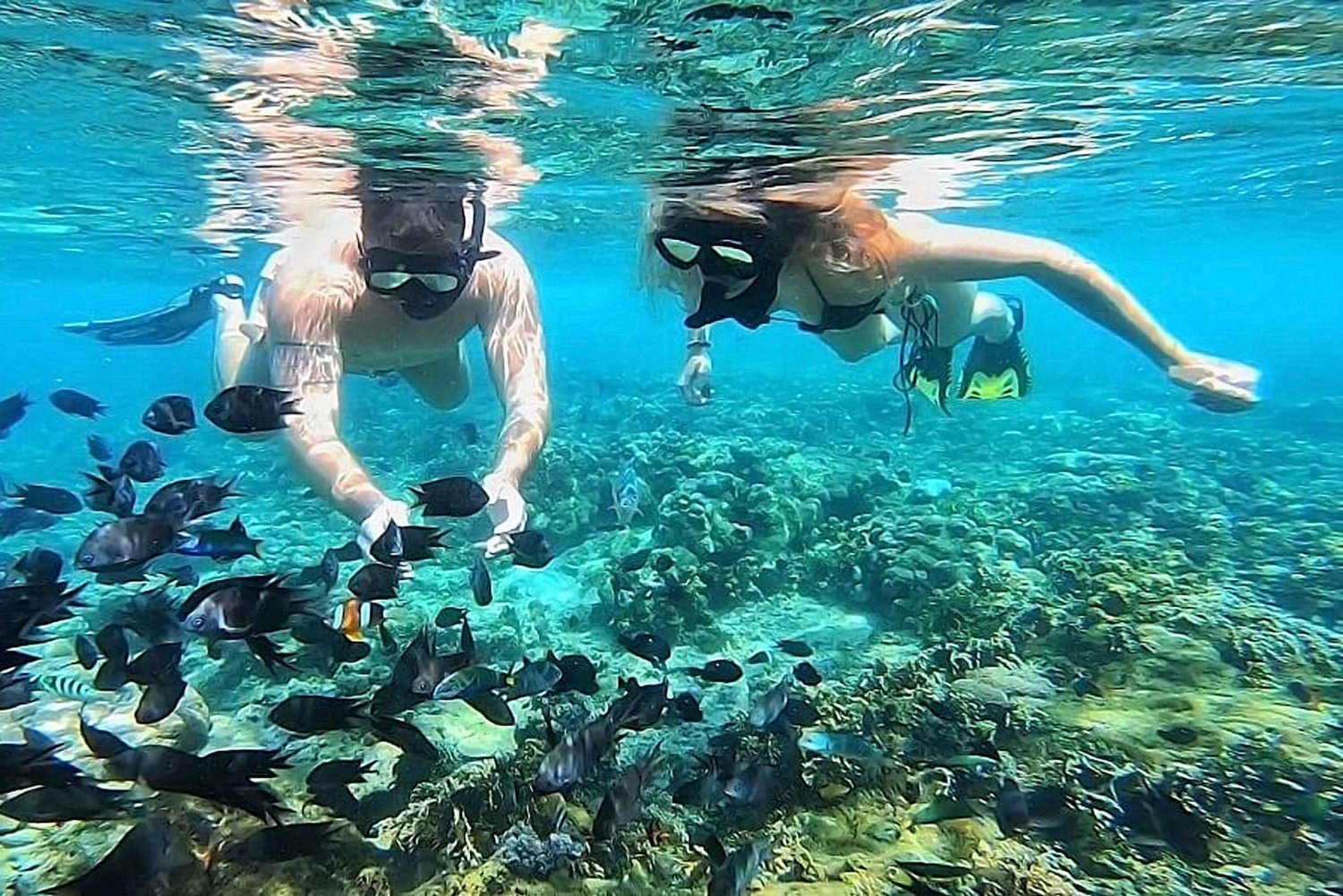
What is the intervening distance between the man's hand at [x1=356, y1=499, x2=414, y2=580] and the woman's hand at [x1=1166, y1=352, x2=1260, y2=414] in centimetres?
544

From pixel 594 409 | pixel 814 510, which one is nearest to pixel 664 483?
pixel 814 510

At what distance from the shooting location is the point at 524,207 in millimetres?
20469

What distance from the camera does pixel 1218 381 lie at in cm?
599

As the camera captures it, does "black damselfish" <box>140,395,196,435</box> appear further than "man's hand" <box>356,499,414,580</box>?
Yes

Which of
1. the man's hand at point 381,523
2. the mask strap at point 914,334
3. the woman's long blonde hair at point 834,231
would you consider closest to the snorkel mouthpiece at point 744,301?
the woman's long blonde hair at point 834,231

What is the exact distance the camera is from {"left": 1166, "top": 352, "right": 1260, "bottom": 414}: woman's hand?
597 cm

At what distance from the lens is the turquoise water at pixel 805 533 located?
5.68 m

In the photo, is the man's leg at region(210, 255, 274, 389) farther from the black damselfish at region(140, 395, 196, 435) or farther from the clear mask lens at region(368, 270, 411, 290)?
the clear mask lens at region(368, 270, 411, 290)

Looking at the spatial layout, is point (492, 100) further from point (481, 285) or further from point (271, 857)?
point (271, 857)

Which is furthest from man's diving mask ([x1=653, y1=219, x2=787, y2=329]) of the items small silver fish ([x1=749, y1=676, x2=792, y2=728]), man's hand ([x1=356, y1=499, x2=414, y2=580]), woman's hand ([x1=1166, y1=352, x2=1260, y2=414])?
woman's hand ([x1=1166, y1=352, x2=1260, y2=414])

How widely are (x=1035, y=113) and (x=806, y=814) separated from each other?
9353 mm

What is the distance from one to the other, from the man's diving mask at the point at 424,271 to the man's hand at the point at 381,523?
187 centimetres

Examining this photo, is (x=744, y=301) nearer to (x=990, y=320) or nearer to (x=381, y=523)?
(x=381, y=523)

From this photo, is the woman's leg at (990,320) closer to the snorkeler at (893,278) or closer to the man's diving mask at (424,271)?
the snorkeler at (893,278)
